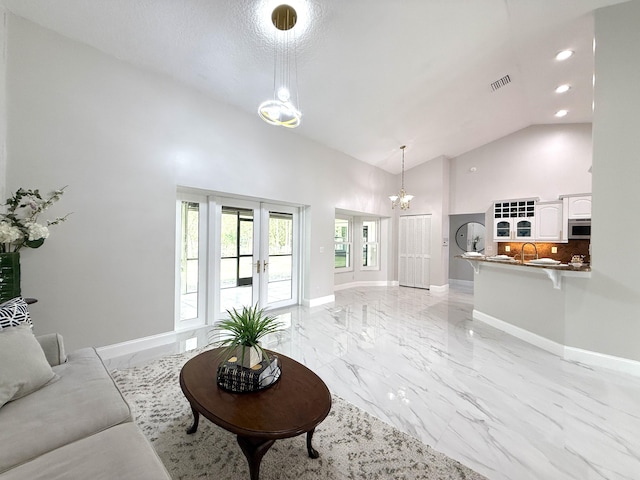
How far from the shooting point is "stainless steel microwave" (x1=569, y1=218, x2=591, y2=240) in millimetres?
5629

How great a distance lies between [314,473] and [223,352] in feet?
3.38

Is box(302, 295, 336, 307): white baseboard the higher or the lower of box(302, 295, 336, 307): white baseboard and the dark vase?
the lower

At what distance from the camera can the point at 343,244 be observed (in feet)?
25.1

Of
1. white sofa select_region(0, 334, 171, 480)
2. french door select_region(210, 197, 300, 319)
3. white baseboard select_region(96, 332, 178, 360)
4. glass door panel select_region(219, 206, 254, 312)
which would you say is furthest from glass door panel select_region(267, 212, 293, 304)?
white sofa select_region(0, 334, 171, 480)

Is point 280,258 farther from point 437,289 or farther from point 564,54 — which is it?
point 564,54

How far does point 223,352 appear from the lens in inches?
81.8

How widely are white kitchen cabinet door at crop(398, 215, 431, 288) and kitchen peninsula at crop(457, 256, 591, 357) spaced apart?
2977mm

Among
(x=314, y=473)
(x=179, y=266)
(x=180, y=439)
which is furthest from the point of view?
(x=179, y=266)

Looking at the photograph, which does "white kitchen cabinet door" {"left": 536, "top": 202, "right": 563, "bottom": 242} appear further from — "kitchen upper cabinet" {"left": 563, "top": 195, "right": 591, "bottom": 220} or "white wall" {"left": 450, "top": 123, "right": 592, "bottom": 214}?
"white wall" {"left": 450, "top": 123, "right": 592, "bottom": 214}

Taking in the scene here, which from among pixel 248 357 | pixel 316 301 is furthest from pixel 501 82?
pixel 248 357

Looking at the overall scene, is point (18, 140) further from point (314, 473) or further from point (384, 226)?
point (384, 226)

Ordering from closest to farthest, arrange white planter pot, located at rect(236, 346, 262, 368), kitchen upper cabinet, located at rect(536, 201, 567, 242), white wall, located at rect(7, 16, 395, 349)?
white planter pot, located at rect(236, 346, 262, 368) < white wall, located at rect(7, 16, 395, 349) < kitchen upper cabinet, located at rect(536, 201, 567, 242)

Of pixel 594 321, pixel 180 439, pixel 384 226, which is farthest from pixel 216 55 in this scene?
pixel 384 226

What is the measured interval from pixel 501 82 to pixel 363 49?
2.87 m
